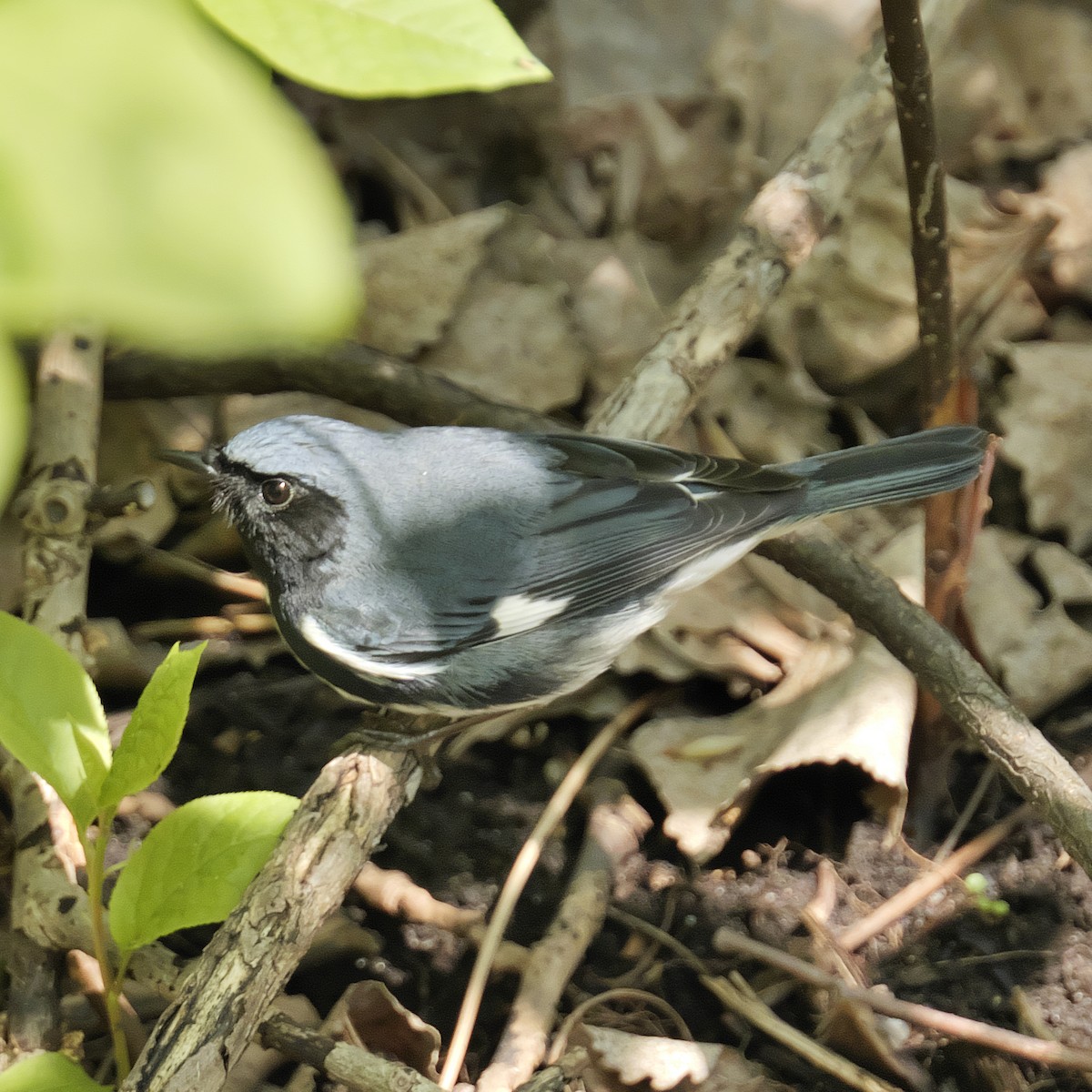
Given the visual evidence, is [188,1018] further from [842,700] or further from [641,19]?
[641,19]

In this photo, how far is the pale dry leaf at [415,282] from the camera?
3.70 meters

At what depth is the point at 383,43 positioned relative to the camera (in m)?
0.59

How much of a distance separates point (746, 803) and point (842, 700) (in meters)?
0.38

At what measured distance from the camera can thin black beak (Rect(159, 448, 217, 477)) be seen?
2.77 meters

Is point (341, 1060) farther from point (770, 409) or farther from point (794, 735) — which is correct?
point (770, 409)

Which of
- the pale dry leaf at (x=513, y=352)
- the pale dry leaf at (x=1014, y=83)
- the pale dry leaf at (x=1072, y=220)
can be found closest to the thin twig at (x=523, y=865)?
the pale dry leaf at (x=513, y=352)

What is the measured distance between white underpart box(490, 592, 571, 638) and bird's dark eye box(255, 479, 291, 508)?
22.6 inches

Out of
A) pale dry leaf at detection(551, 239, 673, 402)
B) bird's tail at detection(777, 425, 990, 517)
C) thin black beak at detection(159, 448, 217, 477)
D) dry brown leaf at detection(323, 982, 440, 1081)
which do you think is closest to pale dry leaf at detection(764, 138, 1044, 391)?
pale dry leaf at detection(551, 239, 673, 402)

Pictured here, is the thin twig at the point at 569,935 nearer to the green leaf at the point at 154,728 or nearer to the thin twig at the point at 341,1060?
the thin twig at the point at 341,1060

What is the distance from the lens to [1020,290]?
4.05m

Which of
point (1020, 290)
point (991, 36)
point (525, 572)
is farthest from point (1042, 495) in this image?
point (991, 36)

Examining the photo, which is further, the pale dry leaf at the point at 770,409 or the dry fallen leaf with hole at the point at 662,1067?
the pale dry leaf at the point at 770,409

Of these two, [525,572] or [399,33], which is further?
[525,572]

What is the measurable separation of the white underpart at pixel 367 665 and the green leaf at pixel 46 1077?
1.01 meters
